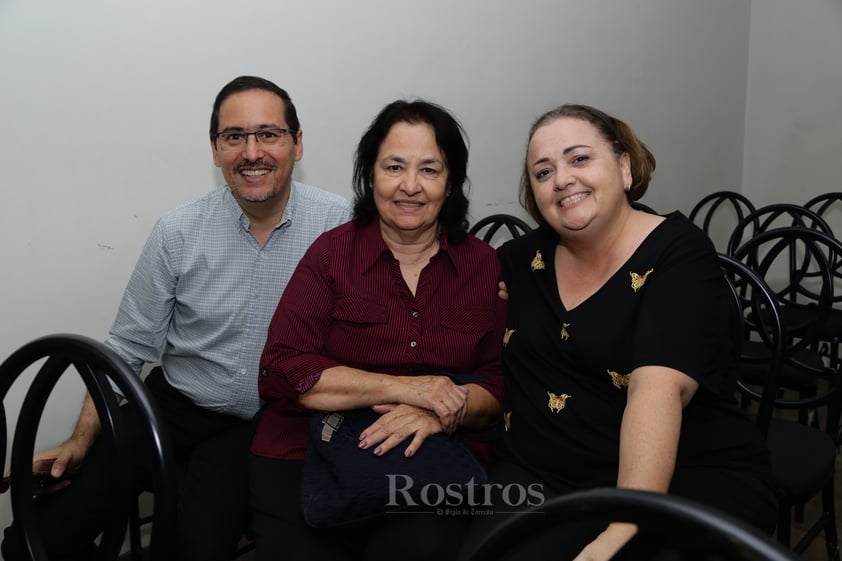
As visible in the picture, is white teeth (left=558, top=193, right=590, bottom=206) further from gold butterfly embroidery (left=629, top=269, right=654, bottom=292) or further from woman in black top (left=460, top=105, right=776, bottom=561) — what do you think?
gold butterfly embroidery (left=629, top=269, right=654, bottom=292)

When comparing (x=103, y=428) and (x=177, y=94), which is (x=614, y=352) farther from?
(x=177, y=94)

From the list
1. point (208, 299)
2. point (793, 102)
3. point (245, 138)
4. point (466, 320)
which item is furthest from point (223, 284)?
point (793, 102)

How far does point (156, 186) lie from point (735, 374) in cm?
170

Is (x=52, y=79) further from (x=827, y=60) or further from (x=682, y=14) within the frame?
(x=827, y=60)

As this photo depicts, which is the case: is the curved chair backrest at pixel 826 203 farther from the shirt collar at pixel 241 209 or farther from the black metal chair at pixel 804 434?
the shirt collar at pixel 241 209

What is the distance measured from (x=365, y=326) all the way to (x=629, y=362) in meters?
0.56

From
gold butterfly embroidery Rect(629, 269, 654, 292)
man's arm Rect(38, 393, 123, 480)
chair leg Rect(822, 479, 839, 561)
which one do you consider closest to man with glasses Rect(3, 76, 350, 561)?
man's arm Rect(38, 393, 123, 480)

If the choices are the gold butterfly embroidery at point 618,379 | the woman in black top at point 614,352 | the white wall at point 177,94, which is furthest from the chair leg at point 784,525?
the white wall at point 177,94

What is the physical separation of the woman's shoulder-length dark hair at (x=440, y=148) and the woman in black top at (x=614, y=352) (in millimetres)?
191

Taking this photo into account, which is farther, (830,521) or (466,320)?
(830,521)

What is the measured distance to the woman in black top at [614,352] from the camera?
1.14 m

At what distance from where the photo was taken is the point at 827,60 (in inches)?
157

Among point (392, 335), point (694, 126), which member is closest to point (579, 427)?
point (392, 335)

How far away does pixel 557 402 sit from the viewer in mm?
1309
